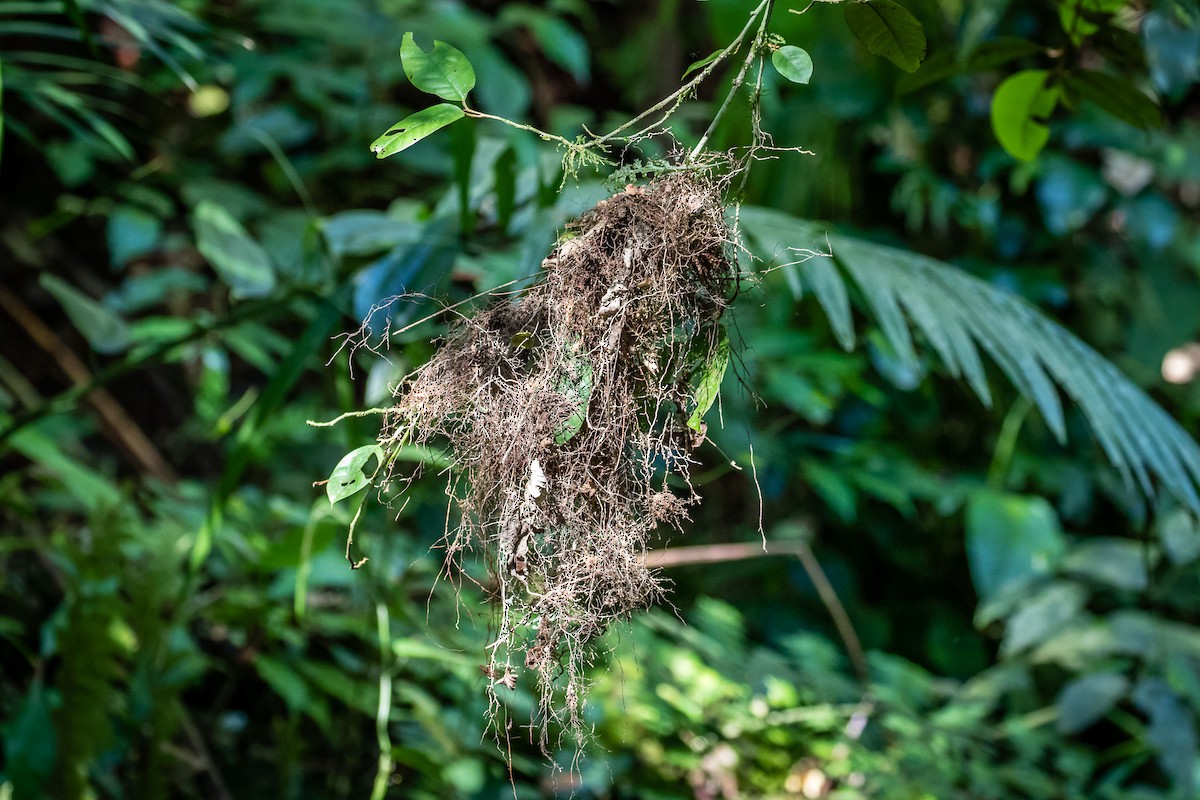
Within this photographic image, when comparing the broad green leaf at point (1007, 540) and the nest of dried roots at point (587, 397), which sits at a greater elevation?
the nest of dried roots at point (587, 397)

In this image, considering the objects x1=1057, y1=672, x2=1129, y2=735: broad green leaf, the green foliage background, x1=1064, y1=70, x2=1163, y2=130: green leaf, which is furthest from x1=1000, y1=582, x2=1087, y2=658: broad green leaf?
x1=1064, y1=70, x2=1163, y2=130: green leaf

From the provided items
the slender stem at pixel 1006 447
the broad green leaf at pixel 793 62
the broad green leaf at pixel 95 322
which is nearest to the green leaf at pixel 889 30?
Answer: the broad green leaf at pixel 793 62

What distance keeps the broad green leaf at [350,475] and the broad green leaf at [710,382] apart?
0.17m

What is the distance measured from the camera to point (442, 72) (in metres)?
0.53

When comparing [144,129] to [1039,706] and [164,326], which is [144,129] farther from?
[1039,706]

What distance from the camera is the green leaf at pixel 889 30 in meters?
0.56

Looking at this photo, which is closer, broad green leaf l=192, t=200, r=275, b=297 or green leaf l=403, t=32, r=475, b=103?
green leaf l=403, t=32, r=475, b=103

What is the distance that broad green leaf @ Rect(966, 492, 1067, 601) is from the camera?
1814 millimetres

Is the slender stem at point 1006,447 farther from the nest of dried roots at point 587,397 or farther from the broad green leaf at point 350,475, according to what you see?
the broad green leaf at point 350,475

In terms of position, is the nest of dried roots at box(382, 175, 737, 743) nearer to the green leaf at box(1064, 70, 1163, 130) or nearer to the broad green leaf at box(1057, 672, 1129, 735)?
the green leaf at box(1064, 70, 1163, 130)

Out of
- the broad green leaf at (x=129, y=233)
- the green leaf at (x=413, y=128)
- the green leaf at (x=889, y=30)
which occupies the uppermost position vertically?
the green leaf at (x=889, y=30)

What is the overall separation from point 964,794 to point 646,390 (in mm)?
1248

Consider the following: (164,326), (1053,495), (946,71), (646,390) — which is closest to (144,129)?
(164,326)

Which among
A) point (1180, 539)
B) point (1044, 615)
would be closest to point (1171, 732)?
point (1044, 615)
